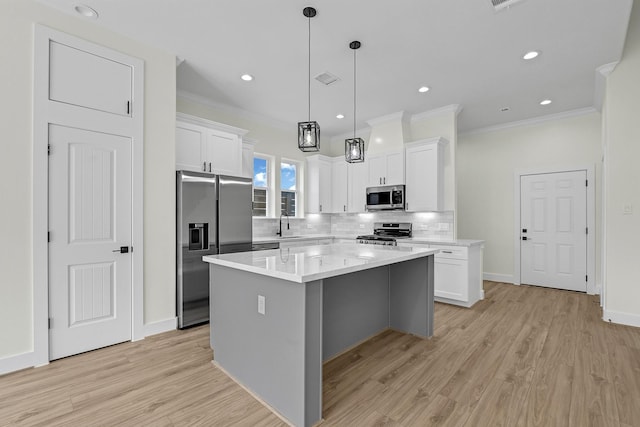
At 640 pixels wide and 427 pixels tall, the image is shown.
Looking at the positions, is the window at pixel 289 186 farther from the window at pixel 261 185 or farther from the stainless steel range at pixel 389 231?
the stainless steel range at pixel 389 231

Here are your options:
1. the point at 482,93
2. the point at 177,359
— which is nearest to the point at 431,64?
the point at 482,93

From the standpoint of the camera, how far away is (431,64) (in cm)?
357

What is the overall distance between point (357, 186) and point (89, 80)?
169 inches

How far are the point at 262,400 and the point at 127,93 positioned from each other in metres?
3.06

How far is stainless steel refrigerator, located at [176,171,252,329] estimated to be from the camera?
343 cm

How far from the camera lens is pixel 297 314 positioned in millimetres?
1822

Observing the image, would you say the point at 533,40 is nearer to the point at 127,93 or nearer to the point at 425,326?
the point at 425,326

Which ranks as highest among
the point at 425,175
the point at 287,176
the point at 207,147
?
the point at 207,147

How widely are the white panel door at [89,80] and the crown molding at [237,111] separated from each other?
4.55 feet

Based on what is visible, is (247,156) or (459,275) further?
(247,156)

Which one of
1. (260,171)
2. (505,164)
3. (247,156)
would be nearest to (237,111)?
(247,156)

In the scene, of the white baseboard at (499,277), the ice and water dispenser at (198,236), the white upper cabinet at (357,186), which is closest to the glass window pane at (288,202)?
the white upper cabinet at (357,186)

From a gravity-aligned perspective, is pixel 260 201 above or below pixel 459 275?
above

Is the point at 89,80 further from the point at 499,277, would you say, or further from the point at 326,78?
the point at 499,277
